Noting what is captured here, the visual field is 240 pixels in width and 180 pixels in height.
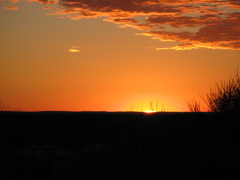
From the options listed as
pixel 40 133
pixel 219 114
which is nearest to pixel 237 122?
pixel 219 114

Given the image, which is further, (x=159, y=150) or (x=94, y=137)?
(x=94, y=137)

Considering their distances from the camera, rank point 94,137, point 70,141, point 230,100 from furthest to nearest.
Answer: point 94,137, point 70,141, point 230,100

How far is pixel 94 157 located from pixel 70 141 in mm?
8963

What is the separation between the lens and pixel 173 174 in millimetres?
12180

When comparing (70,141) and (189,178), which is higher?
(189,178)

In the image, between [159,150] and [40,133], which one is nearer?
[159,150]

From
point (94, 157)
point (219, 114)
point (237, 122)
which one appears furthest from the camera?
point (219, 114)

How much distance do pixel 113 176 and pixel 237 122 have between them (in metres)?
5.05

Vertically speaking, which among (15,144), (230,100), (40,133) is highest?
(230,100)

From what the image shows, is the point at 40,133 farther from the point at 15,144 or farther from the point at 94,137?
the point at 15,144

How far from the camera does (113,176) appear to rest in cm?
1207

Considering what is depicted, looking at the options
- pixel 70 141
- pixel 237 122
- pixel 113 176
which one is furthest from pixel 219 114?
pixel 70 141

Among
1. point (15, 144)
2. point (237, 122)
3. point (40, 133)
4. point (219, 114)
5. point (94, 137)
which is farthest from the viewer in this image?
point (40, 133)

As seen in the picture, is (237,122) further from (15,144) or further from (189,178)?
(15,144)
